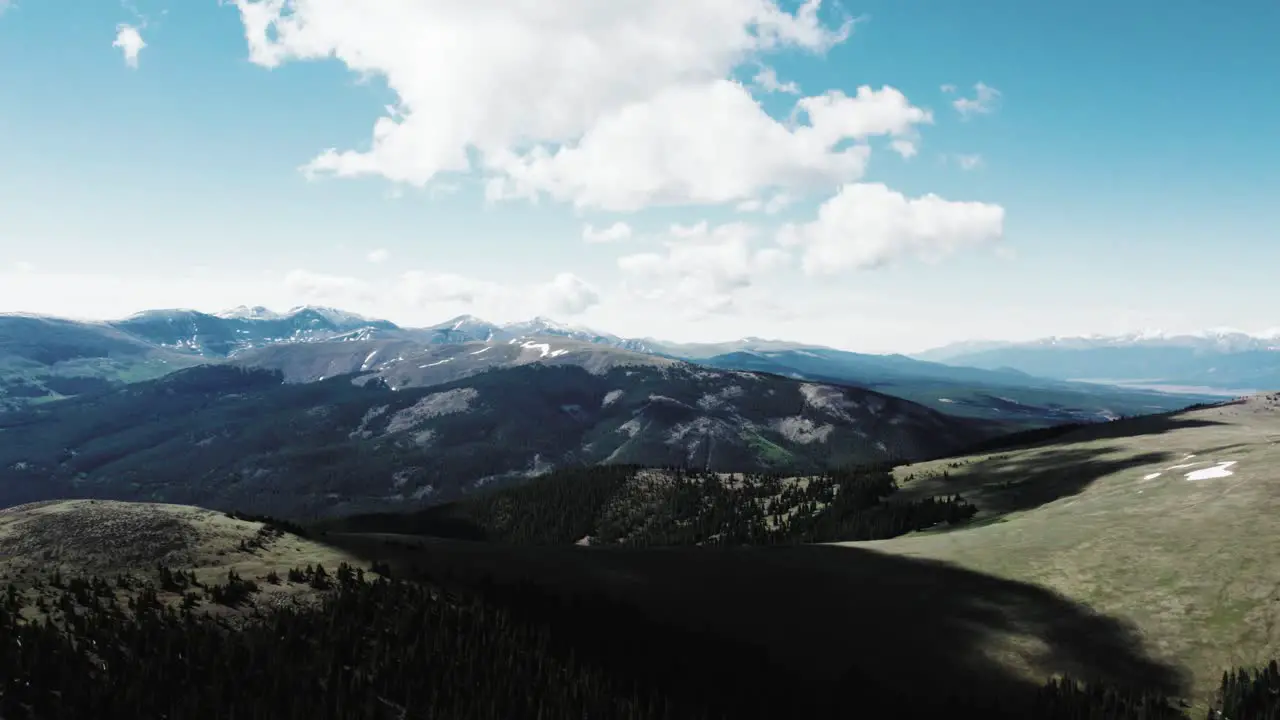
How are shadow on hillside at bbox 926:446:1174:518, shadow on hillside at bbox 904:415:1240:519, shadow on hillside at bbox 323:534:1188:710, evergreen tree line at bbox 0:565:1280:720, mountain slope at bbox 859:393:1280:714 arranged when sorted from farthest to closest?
1. shadow on hillside at bbox 926:446:1174:518
2. shadow on hillside at bbox 904:415:1240:519
3. mountain slope at bbox 859:393:1280:714
4. shadow on hillside at bbox 323:534:1188:710
5. evergreen tree line at bbox 0:565:1280:720

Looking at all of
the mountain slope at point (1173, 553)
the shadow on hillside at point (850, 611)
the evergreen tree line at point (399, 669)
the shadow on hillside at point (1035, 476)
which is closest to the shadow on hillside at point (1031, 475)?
the shadow on hillside at point (1035, 476)

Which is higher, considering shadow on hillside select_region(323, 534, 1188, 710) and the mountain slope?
the mountain slope

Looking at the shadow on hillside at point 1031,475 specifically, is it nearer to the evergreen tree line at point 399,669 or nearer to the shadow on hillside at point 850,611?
the shadow on hillside at point 850,611

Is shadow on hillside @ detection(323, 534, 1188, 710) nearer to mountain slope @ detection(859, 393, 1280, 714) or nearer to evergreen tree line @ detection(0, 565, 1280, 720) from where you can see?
evergreen tree line @ detection(0, 565, 1280, 720)

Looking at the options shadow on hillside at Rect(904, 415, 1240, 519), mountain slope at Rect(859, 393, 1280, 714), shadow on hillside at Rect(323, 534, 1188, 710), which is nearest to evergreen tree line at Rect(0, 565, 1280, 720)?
shadow on hillside at Rect(323, 534, 1188, 710)

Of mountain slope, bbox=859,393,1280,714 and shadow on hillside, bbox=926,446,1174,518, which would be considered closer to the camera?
mountain slope, bbox=859,393,1280,714

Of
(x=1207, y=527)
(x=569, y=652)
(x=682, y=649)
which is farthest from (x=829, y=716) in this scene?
(x=1207, y=527)
